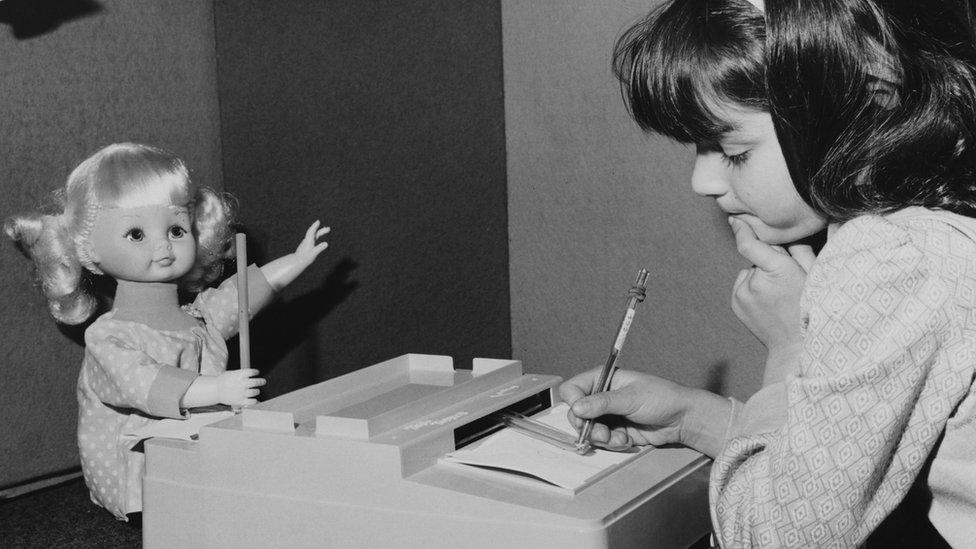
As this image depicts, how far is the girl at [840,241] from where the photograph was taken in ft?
1.85

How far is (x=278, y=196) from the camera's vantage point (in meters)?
1.18

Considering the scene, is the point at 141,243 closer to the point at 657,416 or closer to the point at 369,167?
the point at 369,167

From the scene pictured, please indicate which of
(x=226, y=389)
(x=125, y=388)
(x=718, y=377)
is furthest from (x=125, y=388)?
(x=718, y=377)

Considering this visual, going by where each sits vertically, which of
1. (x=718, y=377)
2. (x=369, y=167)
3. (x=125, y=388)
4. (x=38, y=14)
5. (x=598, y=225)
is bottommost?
(x=718, y=377)

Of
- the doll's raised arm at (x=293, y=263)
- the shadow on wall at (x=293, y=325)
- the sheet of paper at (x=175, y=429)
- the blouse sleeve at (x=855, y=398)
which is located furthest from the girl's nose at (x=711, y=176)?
the shadow on wall at (x=293, y=325)

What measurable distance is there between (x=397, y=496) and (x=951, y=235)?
1.23ft

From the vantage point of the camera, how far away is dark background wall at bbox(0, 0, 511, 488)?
1.06m

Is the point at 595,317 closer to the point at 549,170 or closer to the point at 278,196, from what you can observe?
the point at 549,170

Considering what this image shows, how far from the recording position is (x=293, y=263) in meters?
1.14

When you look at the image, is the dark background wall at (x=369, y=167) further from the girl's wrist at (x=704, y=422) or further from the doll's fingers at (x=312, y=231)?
the girl's wrist at (x=704, y=422)

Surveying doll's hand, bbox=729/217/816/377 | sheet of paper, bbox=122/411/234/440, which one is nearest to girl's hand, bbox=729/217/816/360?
doll's hand, bbox=729/217/816/377

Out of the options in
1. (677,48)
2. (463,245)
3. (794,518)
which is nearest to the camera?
(794,518)

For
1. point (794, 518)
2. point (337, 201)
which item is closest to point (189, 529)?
point (794, 518)

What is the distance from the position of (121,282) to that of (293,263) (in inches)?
7.5
